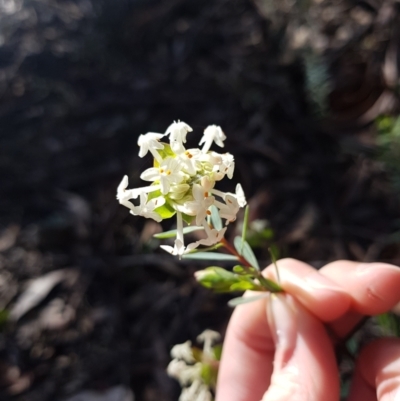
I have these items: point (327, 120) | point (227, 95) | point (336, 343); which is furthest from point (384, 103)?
point (336, 343)

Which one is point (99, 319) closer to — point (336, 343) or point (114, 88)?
point (336, 343)

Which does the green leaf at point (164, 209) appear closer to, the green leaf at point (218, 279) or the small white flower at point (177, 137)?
the small white flower at point (177, 137)

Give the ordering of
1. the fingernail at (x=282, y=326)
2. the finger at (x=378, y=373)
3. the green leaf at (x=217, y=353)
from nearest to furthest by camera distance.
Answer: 1. the finger at (x=378, y=373)
2. the fingernail at (x=282, y=326)
3. the green leaf at (x=217, y=353)

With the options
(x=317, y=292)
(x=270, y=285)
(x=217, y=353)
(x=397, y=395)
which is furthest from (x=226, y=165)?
(x=217, y=353)

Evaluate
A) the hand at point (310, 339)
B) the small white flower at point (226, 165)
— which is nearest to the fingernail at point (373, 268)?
the hand at point (310, 339)

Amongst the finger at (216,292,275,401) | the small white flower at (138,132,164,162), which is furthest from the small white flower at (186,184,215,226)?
the finger at (216,292,275,401)

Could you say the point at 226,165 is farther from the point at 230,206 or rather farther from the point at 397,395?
the point at 397,395
